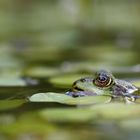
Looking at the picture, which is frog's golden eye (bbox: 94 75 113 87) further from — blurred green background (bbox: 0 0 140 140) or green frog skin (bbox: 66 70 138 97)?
blurred green background (bbox: 0 0 140 140)

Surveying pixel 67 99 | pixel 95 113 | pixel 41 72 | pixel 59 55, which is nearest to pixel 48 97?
pixel 67 99

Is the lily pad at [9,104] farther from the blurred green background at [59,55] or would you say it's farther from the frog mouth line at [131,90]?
the frog mouth line at [131,90]

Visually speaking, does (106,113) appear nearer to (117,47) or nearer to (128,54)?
(128,54)

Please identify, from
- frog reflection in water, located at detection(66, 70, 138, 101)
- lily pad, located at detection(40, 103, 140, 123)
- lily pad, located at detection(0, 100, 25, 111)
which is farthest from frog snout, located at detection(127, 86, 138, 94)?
lily pad, located at detection(0, 100, 25, 111)

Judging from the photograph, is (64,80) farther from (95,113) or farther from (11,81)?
(95,113)

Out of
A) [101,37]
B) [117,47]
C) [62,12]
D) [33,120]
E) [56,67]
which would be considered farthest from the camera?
[62,12]

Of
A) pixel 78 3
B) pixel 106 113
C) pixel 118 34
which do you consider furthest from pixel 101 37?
pixel 106 113
